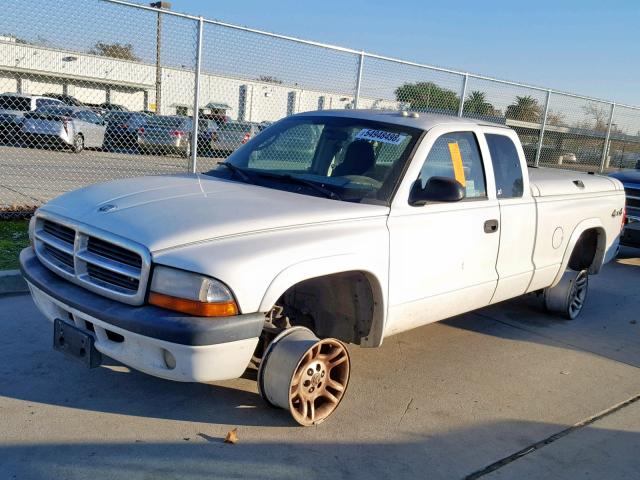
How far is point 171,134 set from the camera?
11.3m

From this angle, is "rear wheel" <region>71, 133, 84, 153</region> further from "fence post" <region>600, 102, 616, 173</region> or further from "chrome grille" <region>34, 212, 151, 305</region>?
"fence post" <region>600, 102, 616, 173</region>

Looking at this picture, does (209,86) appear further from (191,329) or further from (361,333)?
(191,329)

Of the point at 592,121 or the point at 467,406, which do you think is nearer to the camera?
the point at 467,406

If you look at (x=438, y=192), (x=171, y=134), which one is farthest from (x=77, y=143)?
(x=438, y=192)

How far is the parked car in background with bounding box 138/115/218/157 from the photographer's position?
10445mm

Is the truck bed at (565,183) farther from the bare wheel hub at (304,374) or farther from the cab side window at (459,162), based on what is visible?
the bare wheel hub at (304,374)

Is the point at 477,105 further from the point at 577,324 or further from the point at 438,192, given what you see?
the point at 438,192

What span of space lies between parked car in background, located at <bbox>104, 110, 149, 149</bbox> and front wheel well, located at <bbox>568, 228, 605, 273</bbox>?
8.35 meters

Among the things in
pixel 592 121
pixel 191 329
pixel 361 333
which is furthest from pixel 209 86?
pixel 592 121

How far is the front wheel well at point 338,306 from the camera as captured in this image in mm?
4039

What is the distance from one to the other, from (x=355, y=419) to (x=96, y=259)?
180 cm

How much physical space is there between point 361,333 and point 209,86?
615 cm

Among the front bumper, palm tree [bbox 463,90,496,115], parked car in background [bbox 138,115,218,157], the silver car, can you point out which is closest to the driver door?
the front bumper

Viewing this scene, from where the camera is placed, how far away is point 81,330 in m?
3.48
